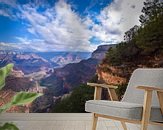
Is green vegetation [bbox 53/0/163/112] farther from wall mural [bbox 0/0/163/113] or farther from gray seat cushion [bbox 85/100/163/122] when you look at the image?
gray seat cushion [bbox 85/100/163/122]

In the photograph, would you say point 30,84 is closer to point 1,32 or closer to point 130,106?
point 1,32

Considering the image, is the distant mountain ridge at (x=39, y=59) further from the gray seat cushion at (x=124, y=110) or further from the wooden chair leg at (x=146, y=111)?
the wooden chair leg at (x=146, y=111)

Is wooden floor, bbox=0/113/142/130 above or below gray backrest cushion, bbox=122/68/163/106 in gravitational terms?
below

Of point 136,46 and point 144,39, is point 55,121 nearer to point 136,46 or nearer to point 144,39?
point 136,46

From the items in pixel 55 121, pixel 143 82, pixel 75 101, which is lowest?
pixel 55 121

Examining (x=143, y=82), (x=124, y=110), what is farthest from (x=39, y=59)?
(x=124, y=110)

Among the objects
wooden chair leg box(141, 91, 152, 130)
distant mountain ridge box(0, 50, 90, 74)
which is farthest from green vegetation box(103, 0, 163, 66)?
wooden chair leg box(141, 91, 152, 130)
